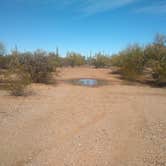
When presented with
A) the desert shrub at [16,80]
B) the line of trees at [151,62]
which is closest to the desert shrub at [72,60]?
the line of trees at [151,62]

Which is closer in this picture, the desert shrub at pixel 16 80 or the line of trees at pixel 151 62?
the desert shrub at pixel 16 80

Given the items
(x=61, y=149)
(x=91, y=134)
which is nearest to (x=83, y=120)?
(x=91, y=134)

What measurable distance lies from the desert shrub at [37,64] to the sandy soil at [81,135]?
11326 millimetres

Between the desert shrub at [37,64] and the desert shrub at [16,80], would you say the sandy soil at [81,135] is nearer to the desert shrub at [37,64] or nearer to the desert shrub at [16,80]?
the desert shrub at [16,80]

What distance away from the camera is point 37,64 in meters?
22.7

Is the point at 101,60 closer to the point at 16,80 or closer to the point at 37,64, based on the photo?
the point at 37,64

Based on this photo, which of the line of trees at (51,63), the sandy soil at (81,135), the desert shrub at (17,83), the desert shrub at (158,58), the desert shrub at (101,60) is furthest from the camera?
the desert shrub at (101,60)

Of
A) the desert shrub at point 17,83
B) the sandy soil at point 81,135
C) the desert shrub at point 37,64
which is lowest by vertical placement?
the sandy soil at point 81,135

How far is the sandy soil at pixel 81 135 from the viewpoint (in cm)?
560

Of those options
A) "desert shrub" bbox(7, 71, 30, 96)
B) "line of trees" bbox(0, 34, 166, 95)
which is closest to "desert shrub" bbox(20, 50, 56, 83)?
"line of trees" bbox(0, 34, 166, 95)

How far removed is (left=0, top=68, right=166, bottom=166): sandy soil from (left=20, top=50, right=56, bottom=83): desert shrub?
1133cm

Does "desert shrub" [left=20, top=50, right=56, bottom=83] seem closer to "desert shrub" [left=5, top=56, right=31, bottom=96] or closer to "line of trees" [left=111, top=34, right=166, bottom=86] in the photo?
"desert shrub" [left=5, top=56, right=31, bottom=96]

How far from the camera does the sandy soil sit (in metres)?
5.60

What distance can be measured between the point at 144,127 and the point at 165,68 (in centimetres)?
1650
